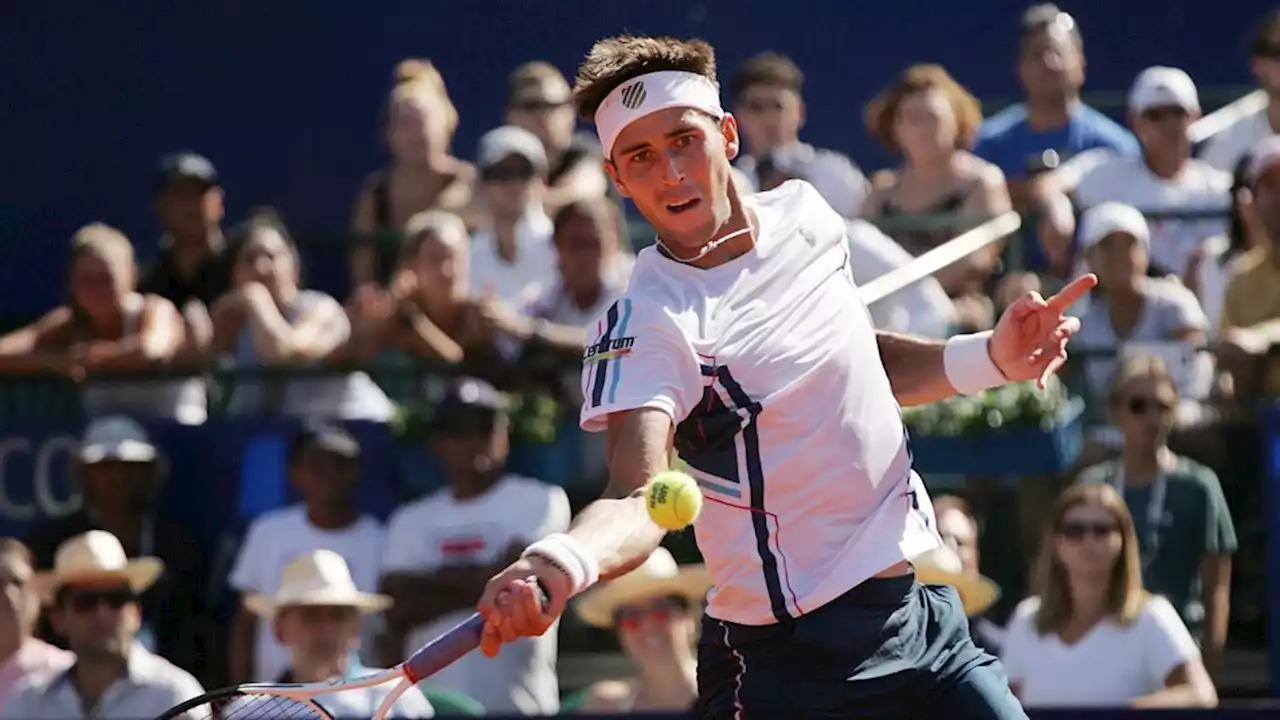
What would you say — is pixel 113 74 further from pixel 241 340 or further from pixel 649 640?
pixel 649 640

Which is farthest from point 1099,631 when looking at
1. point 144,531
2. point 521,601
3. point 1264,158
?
point 521,601

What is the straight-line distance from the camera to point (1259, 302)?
8148 millimetres

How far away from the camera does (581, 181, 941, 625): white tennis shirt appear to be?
4.25m

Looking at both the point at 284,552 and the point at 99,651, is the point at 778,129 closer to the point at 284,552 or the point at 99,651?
the point at 284,552

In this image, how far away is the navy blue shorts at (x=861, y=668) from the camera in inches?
169

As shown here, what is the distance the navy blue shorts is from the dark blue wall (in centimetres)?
754

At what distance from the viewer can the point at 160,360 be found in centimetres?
895

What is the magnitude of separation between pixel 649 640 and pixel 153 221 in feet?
19.3

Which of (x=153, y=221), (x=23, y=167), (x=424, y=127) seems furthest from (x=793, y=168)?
(x=23, y=167)

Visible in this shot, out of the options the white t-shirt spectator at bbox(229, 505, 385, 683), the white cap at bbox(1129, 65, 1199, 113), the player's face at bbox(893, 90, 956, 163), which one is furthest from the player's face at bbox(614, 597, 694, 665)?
the white cap at bbox(1129, 65, 1199, 113)

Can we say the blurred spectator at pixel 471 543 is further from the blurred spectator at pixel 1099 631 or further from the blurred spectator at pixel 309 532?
the blurred spectator at pixel 1099 631

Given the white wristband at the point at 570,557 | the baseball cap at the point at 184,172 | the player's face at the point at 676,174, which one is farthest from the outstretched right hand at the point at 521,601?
the baseball cap at the point at 184,172

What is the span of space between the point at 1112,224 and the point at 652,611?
7.51ft

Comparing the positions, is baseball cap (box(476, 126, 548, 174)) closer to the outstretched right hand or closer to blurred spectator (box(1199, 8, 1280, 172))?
blurred spectator (box(1199, 8, 1280, 172))
